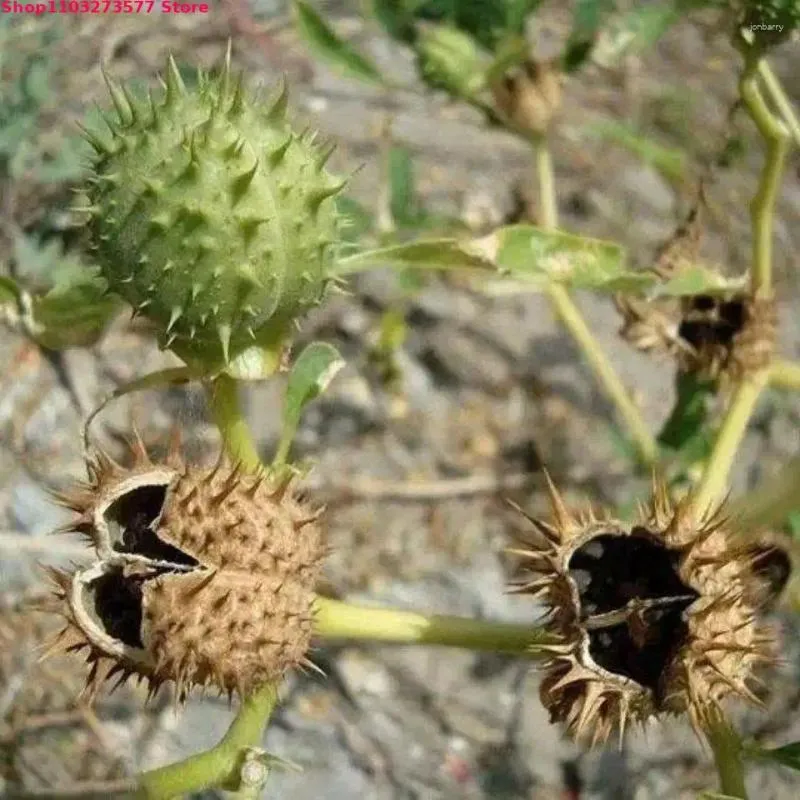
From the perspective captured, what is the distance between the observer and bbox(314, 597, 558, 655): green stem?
1.62 meters

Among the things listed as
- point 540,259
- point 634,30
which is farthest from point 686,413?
point 634,30

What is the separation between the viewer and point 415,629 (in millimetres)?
1670

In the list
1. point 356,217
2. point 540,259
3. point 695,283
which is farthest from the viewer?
point 356,217

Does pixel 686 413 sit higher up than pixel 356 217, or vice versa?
pixel 356 217

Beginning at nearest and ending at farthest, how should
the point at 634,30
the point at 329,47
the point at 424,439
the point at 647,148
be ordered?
1. the point at 329,47
2. the point at 634,30
3. the point at 647,148
4. the point at 424,439

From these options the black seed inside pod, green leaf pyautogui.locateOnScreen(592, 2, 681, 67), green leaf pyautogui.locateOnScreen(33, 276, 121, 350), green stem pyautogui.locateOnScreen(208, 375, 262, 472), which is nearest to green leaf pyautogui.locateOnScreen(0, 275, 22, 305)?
green leaf pyautogui.locateOnScreen(33, 276, 121, 350)

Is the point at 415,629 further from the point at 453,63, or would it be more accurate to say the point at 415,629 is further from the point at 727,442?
the point at 453,63

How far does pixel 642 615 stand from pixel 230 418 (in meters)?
0.53

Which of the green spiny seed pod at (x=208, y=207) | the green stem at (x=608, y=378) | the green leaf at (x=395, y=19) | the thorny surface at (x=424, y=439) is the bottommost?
the thorny surface at (x=424, y=439)

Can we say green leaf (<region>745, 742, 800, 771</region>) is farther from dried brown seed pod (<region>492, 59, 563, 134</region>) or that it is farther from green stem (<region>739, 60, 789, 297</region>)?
dried brown seed pod (<region>492, 59, 563, 134</region>)

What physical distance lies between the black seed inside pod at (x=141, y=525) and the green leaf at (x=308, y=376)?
24 centimetres

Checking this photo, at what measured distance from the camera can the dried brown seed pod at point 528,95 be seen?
2518 mm

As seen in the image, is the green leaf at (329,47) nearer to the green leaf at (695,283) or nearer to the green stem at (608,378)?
the green stem at (608,378)

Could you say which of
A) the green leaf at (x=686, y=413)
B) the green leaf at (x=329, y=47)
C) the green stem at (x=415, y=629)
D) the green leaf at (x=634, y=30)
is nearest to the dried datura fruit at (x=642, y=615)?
the green stem at (x=415, y=629)
